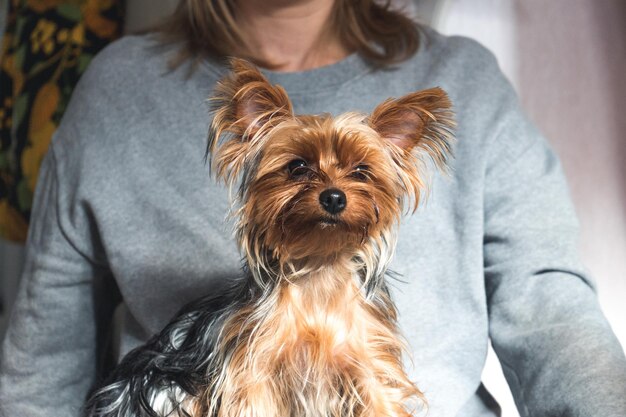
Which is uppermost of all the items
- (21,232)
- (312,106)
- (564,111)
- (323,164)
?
(323,164)

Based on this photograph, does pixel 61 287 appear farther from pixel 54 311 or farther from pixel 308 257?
pixel 308 257

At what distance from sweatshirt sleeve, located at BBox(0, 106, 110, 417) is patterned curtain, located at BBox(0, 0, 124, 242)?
451 millimetres

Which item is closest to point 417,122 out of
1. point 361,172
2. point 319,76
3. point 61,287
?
point 361,172

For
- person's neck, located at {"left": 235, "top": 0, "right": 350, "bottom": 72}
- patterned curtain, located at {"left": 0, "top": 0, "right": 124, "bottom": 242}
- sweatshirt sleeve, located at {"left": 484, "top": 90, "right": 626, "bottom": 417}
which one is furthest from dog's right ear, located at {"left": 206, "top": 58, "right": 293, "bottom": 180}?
patterned curtain, located at {"left": 0, "top": 0, "right": 124, "bottom": 242}

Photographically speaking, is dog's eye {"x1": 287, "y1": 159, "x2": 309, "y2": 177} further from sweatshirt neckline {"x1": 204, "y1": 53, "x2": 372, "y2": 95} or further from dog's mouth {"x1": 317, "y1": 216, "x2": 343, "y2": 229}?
sweatshirt neckline {"x1": 204, "y1": 53, "x2": 372, "y2": 95}

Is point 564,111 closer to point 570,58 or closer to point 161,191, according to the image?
point 570,58

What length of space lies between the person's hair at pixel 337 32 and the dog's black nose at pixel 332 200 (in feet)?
2.00

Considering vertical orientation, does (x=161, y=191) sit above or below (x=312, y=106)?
below

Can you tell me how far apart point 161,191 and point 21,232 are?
818 mm

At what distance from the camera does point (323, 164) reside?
1.09m

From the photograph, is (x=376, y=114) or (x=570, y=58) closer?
(x=376, y=114)

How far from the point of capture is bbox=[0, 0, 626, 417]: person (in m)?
1.49

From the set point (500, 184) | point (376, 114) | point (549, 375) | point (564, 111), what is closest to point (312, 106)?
point (500, 184)

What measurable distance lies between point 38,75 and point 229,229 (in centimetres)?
88
